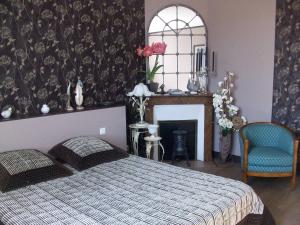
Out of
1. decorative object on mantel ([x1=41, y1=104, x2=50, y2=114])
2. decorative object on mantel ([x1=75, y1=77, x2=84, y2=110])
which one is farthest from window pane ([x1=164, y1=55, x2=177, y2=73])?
decorative object on mantel ([x1=41, y1=104, x2=50, y2=114])

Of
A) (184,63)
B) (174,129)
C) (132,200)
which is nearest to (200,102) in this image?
(174,129)

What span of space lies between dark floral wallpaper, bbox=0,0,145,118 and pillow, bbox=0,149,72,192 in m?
0.62

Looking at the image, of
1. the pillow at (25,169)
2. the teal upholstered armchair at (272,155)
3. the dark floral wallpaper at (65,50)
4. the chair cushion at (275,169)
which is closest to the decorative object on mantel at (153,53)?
the dark floral wallpaper at (65,50)

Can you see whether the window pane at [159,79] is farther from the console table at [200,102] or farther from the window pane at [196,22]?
the window pane at [196,22]

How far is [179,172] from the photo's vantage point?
2.97 metres

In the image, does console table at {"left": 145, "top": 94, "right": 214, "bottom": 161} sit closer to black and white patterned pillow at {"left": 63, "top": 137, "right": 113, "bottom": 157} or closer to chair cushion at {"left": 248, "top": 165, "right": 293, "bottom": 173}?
chair cushion at {"left": 248, "top": 165, "right": 293, "bottom": 173}

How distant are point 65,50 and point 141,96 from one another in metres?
1.08

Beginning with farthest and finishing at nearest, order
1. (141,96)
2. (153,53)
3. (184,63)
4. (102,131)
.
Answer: (184,63) < (153,53) < (141,96) < (102,131)

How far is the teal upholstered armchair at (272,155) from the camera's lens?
3717mm

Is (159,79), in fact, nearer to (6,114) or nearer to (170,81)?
(170,81)

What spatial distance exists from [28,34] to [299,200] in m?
3.36

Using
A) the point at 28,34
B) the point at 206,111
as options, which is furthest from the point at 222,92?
the point at 28,34

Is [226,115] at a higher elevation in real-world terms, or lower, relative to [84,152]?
higher

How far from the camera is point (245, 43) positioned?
14.8 feet
